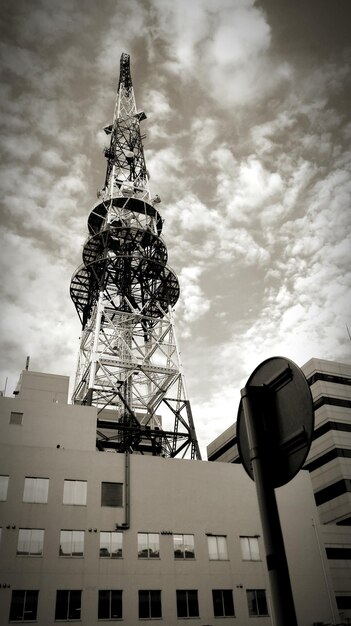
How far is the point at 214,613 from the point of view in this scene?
1203 inches

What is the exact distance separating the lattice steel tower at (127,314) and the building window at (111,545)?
7.22m

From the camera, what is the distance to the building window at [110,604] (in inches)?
1104

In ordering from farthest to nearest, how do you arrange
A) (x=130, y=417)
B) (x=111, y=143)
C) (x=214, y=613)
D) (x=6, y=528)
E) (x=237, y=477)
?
(x=111, y=143) → (x=130, y=417) → (x=237, y=477) → (x=214, y=613) → (x=6, y=528)

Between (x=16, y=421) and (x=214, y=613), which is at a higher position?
(x=16, y=421)

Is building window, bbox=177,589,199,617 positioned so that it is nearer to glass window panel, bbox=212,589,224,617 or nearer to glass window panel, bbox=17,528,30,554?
glass window panel, bbox=212,589,224,617

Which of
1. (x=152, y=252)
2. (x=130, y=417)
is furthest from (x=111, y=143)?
(x=130, y=417)

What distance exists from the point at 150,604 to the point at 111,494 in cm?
706

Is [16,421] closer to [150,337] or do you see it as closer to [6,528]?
[6,528]

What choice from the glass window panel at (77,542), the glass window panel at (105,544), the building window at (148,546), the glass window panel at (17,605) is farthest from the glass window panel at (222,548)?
the glass window panel at (17,605)

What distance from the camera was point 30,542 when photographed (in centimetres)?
2869

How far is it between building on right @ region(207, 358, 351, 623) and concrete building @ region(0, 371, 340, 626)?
35.9 ft

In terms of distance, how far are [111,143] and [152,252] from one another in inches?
752

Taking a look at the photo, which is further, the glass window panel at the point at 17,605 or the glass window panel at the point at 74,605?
the glass window panel at the point at 74,605

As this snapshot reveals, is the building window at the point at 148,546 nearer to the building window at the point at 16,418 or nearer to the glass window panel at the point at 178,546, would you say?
the glass window panel at the point at 178,546
